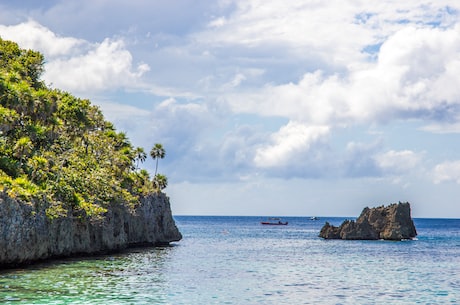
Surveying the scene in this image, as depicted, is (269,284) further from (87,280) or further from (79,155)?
(79,155)

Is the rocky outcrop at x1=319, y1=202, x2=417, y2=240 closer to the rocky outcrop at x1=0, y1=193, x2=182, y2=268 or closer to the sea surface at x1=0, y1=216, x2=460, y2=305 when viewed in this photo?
the rocky outcrop at x1=0, y1=193, x2=182, y2=268

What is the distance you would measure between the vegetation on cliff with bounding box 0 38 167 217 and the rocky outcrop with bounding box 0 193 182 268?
1307mm

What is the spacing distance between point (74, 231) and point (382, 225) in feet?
275

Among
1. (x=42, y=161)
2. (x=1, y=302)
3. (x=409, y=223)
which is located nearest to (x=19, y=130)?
(x=42, y=161)

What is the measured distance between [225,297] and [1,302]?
13.8 meters

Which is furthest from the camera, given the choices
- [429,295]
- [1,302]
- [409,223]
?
[409,223]

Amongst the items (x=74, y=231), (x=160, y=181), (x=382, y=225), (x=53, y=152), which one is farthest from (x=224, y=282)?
(x=382, y=225)

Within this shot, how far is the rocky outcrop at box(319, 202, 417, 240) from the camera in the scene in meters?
121

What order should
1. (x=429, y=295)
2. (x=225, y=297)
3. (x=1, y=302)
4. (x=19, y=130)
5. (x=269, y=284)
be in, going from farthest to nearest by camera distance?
(x=19, y=130), (x=269, y=284), (x=429, y=295), (x=225, y=297), (x=1, y=302)

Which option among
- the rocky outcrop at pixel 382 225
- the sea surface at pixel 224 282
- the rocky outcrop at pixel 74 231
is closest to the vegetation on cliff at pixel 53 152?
the rocky outcrop at pixel 74 231

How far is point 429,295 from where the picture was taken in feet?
127

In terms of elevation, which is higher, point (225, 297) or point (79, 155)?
point (79, 155)

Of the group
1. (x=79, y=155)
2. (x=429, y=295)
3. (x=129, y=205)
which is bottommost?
(x=429, y=295)

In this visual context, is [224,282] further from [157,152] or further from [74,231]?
[157,152]
